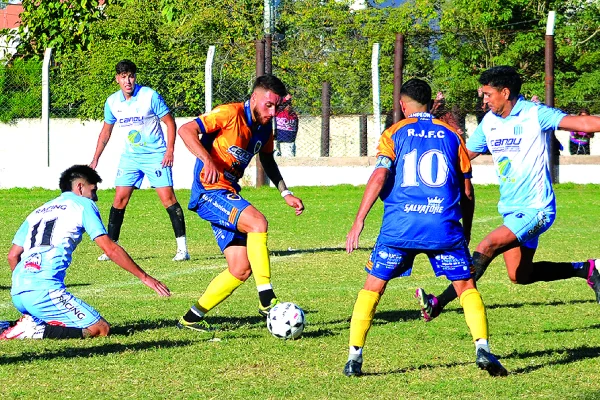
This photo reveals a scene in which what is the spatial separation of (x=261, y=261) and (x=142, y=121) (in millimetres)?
4954

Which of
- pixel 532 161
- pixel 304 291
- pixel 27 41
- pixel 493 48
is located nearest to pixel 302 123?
pixel 493 48

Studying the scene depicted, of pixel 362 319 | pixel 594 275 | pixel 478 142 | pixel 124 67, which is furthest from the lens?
pixel 124 67

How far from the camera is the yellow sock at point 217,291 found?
7324mm

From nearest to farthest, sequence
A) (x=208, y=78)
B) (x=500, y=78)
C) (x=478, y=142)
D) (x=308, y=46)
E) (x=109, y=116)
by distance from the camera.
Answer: (x=500, y=78) → (x=478, y=142) → (x=109, y=116) → (x=208, y=78) → (x=308, y=46)

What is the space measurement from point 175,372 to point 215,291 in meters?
1.35

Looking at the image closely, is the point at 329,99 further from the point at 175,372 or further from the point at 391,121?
the point at 175,372

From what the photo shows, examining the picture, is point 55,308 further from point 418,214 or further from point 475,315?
point 475,315

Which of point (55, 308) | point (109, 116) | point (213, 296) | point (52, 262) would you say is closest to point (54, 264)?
point (52, 262)

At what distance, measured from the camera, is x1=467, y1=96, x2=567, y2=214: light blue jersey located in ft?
25.0

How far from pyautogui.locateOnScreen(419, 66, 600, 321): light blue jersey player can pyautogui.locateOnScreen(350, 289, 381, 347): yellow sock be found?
57.6 inches

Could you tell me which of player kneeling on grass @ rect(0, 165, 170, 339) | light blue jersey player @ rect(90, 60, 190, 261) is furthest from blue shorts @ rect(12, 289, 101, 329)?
light blue jersey player @ rect(90, 60, 190, 261)

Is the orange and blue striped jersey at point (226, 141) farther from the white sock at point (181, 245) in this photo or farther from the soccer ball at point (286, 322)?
the white sock at point (181, 245)

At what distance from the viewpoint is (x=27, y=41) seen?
27484mm

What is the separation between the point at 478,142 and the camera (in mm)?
8008
